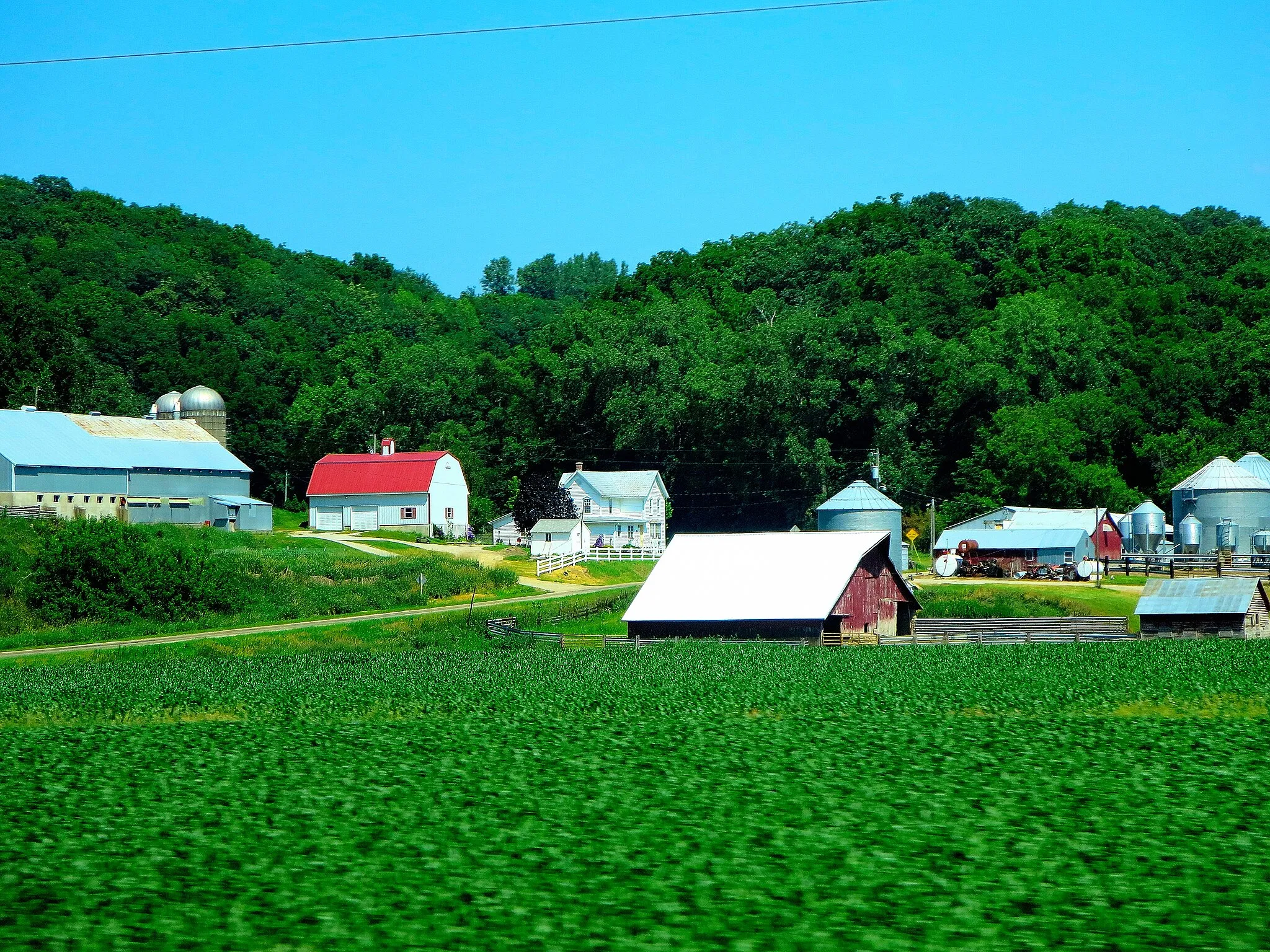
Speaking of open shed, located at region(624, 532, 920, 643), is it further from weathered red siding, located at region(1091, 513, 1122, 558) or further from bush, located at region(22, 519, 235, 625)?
weathered red siding, located at region(1091, 513, 1122, 558)

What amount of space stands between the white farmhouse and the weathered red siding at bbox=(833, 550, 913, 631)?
114 ft

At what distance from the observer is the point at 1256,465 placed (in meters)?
65.7

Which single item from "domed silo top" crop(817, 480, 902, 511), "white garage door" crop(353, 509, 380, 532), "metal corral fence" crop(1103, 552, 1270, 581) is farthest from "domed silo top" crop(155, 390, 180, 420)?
"metal corral fence" crop(1103, 552, 1270, 581)

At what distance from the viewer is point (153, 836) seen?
13977mm

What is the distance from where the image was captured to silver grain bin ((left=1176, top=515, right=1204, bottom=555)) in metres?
63.2

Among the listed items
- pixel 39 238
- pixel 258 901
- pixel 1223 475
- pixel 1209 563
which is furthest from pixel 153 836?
pixel 39 238

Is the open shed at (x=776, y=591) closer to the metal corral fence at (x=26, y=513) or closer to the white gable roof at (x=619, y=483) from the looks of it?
the metal corral fence at (x=26, y=513)

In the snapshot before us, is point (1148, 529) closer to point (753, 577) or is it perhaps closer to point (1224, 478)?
point (1224, 478)

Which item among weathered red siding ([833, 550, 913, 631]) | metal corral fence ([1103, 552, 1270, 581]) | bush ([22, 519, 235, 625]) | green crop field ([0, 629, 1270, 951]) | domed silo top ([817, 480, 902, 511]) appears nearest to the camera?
green crop field ([0, 629, 1270, 951])

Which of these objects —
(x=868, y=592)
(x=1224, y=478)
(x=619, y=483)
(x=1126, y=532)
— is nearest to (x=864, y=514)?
(x=868, y=592)

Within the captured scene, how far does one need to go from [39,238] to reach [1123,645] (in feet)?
366

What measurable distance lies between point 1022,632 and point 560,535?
1549 inches

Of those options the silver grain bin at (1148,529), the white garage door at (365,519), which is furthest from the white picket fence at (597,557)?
the silver grain bin at (1148,529)

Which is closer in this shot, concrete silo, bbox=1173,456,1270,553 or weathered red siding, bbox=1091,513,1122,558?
concrete silo, bbox=1173,456,1270,553
